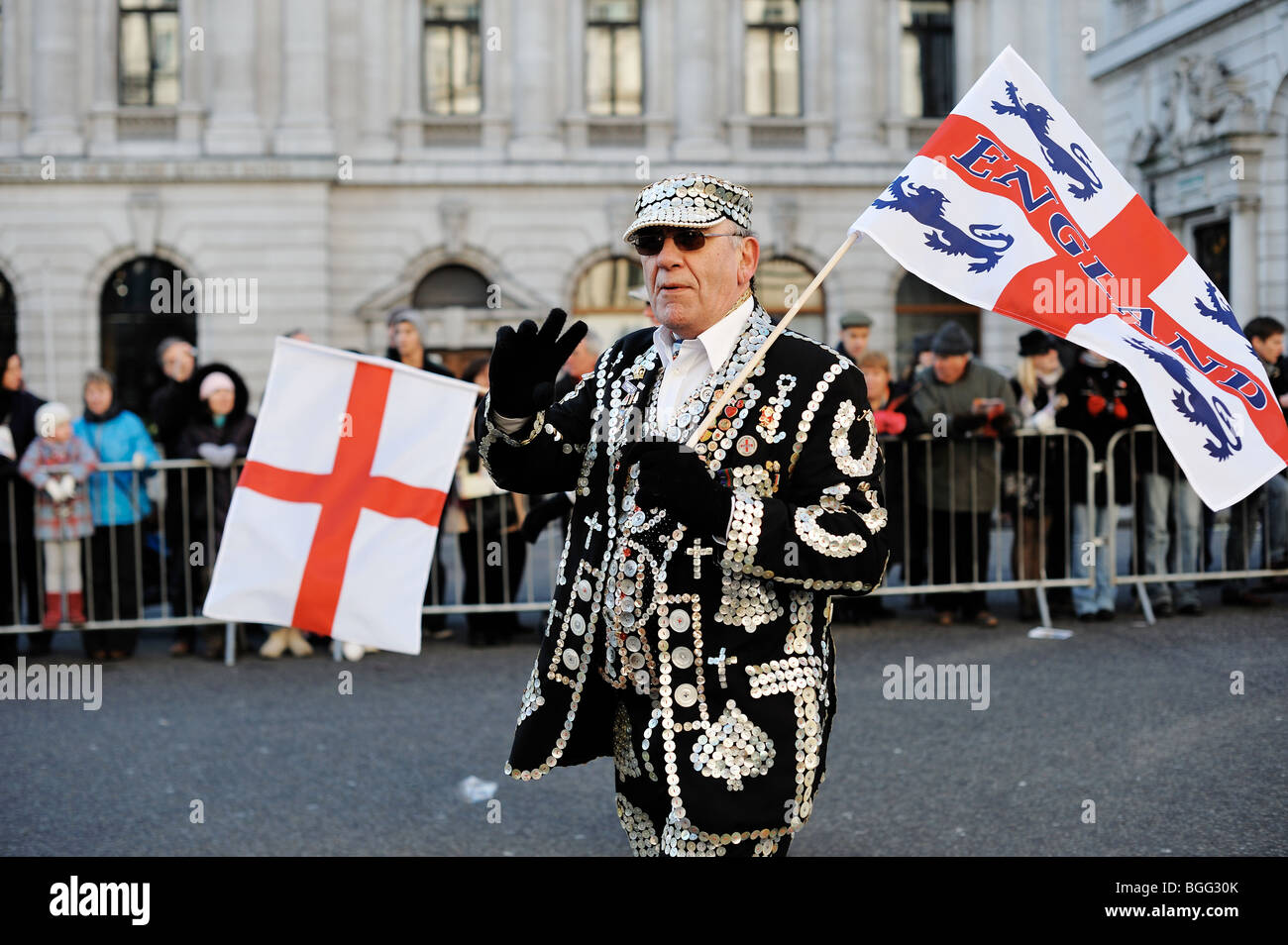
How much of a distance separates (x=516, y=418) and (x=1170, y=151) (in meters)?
20.2

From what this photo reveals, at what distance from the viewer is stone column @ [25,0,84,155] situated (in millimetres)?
23562

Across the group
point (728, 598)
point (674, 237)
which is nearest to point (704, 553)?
point (728, 598)

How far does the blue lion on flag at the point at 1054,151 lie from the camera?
11.8 ft

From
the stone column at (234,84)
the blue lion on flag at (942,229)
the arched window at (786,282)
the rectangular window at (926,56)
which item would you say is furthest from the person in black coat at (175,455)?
the rectangular window at (926,56)

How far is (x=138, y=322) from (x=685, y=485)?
23.0 m

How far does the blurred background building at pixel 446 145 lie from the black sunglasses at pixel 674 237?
20.7 m

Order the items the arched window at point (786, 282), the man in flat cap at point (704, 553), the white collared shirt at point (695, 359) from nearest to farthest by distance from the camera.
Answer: the man in flat cap at point (704, 553) < the white collared shirt at point (695, 359) < the arched window at point (786, 282)

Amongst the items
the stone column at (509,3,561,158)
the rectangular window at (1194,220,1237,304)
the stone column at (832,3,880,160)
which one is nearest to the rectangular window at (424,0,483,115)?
the stone column at (509,3,561,158)

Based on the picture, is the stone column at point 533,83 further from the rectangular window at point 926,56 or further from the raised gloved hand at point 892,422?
the raised gloved hand at point 892,422

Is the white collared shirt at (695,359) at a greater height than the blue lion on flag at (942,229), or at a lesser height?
lesser

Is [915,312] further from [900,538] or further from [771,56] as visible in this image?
[900,538]

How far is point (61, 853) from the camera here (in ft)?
16.3

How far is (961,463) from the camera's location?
9539 millimetres

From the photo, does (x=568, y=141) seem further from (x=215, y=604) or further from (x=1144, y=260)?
(x=1144, y=260)
